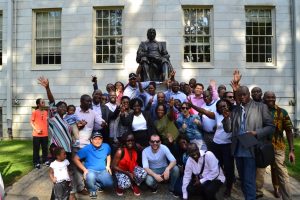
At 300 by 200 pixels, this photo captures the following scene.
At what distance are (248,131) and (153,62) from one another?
541 centimetres

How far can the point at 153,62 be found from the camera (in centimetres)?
1078

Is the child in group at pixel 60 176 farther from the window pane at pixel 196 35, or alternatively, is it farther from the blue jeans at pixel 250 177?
the window pane at pixel 196 35

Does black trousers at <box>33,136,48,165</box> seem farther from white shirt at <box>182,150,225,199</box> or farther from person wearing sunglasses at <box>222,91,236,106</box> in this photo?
person wearing sunglasses at <box>222,91,236,106</box>

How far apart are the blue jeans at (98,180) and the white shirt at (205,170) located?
1455 millimetres

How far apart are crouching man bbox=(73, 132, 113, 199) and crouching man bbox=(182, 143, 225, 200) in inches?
59.0

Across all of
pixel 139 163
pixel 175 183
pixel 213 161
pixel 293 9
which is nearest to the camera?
pixel 213 161

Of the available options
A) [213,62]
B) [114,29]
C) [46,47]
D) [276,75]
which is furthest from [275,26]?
[46,47]

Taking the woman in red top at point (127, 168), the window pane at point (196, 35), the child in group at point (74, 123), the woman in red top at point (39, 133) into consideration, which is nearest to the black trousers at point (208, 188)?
the woman in red top at point (127, 168)

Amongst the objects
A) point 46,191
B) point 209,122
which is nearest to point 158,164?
point 209,122

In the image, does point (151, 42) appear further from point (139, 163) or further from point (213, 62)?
point (213, 62)

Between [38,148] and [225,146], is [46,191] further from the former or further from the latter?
[225,146]

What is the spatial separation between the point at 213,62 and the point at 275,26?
123 inches

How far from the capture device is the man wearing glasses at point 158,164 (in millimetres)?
7173

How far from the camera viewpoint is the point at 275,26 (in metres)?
16.3
